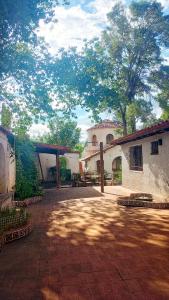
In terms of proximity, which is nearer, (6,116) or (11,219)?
(11,219)

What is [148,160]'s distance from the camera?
13.4 meters

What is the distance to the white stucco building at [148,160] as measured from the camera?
450 inches

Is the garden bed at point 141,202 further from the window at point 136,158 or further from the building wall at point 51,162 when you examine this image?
the building wall at point 51,162

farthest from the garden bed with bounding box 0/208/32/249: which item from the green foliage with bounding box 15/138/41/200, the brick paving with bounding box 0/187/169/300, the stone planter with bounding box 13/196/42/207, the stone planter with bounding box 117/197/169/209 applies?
the green foliage with bounding box 15/138/41/200

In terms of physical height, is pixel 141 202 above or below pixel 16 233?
above

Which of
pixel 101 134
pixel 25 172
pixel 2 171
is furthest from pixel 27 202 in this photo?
pixel 101 134

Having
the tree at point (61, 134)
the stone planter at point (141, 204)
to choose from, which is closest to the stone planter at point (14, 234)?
the stone planter at point (141, 204)

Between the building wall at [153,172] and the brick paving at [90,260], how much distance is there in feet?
10.1

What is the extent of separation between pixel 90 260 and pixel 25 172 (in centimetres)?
1067

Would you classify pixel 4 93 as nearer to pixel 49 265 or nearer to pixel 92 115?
pixel 92 115

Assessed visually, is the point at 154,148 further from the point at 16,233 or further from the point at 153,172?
the point at 16,233

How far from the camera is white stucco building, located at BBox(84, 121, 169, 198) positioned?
11438mm

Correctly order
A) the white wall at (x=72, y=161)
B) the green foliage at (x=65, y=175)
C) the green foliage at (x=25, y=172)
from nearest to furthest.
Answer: the green foliage at (x=25, y=172) < the green foliage at (x=65, y=175) < the white wall at (x=72, y=161)

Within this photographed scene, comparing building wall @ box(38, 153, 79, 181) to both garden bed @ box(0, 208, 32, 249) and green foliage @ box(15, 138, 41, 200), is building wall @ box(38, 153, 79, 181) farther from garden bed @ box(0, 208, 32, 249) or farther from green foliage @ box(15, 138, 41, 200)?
garden bed @ box(0, 208, 32, 249)
